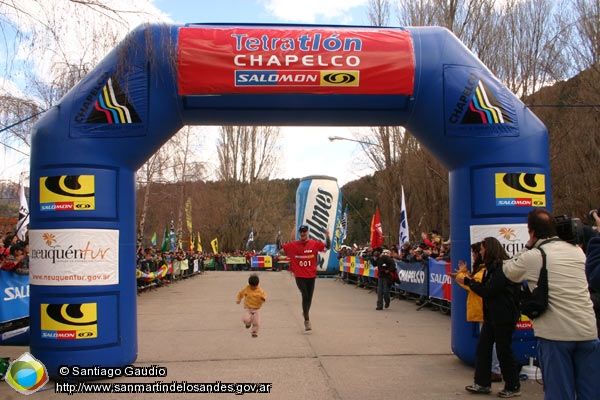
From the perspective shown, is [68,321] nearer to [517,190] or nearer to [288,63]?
[288,63]

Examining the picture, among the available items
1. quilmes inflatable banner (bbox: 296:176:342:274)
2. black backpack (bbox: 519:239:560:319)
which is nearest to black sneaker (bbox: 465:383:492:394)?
black backpack (bbox: 519:239:560:319)

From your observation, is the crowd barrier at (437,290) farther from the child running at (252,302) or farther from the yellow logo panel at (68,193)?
the yellow logo panel at (68,193)

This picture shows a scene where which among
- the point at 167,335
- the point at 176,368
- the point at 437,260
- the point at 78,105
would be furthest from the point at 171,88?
the point at 437,260

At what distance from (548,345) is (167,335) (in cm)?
726

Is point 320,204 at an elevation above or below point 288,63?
below

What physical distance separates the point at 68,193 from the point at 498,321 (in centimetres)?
521

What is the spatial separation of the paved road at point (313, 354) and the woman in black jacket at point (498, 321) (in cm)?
23

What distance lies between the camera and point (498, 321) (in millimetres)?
5879

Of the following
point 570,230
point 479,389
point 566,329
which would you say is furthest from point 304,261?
point 566,329

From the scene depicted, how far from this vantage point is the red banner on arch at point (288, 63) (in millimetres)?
7113

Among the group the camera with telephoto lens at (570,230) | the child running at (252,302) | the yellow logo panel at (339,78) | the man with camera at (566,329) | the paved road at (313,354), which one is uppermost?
the yellow logo panel at (339,78)

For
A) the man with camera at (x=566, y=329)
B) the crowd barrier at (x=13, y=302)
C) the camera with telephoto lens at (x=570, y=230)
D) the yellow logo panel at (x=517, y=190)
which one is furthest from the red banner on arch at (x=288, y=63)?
the crowd barrier at (x=13, y=302)

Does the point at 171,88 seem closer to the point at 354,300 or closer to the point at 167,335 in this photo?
the point at 167,335

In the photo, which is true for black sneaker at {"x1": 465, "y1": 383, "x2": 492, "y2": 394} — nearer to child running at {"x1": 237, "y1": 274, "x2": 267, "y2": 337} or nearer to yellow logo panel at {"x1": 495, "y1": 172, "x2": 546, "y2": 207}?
yellow logo panel at {"x1": 495, "y1": 172, "x2": 546, "y2": 207}
